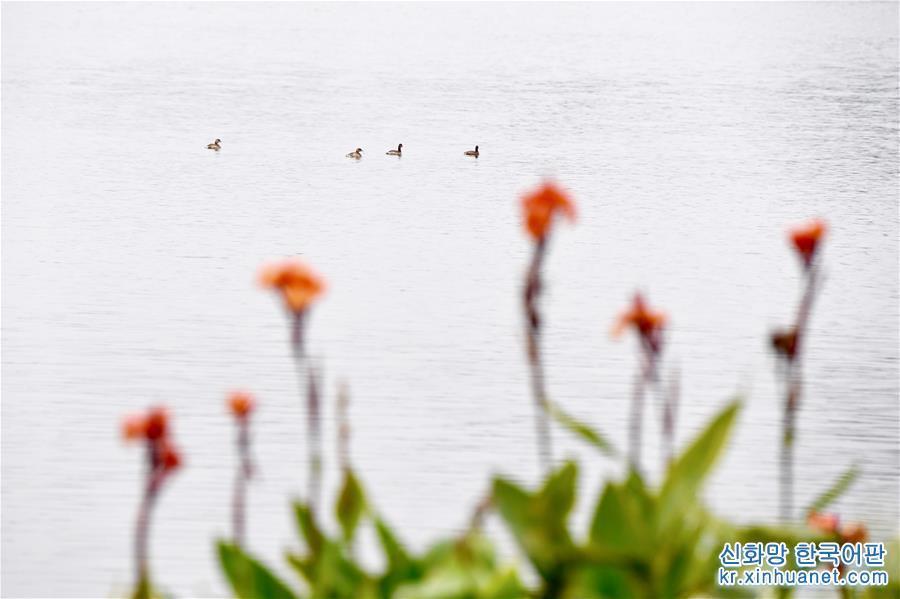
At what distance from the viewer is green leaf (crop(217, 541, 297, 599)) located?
1.62 meters

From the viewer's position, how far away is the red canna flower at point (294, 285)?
56.7 inches

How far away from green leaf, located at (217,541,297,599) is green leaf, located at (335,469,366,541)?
0.30ft

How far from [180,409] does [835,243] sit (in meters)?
5.08

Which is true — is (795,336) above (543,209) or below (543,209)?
below

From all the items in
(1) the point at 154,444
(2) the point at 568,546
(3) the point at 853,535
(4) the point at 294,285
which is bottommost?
(3) the point at 853,535

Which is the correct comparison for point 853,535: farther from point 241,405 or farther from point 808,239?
point 241,405

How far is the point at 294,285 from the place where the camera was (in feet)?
4.75

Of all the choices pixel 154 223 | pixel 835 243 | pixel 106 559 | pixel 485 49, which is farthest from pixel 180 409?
pixel 485 49

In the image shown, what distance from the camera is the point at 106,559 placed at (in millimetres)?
3842

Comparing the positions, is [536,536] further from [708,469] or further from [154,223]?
[154,223]

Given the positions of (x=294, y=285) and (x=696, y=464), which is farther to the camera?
(x=696, y=464)

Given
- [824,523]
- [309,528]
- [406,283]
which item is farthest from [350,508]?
[406,283]

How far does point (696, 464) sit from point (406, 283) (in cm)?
592

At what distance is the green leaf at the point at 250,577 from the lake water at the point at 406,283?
1.26 ft
